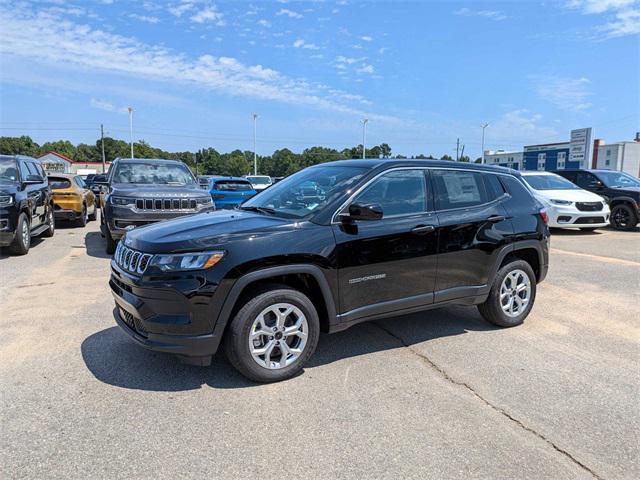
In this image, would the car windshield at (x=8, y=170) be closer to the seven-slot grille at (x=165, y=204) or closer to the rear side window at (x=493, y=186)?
the seven-slot grille at (x=165, y=204)

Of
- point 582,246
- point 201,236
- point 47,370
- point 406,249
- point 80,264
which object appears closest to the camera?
point 201,236

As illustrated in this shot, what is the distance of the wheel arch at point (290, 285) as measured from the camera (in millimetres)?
3441

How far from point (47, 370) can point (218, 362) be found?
1.36 metres

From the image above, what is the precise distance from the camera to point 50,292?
625 cm

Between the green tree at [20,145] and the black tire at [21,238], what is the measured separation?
9986 cm

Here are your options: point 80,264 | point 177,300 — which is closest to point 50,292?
point 80,264

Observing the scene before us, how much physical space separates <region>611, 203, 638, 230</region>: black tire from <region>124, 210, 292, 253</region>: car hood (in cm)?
1339

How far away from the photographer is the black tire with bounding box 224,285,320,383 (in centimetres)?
349

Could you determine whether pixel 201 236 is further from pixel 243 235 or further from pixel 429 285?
pixel 429 285

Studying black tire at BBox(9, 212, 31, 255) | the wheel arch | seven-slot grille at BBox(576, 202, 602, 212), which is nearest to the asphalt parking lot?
the wheel arch

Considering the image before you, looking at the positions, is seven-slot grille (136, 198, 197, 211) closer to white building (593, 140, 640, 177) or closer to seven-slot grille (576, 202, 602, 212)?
seven-slot grille (576, 202, 602, 212)

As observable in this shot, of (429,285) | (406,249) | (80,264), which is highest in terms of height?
(406,249)

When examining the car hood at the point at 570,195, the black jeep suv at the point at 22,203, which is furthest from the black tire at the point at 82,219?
the car hood at the point at 570,195

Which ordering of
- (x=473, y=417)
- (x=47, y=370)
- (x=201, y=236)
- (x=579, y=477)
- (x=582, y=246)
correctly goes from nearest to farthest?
1. (x=579, y=477)
2. (x=473, y=417)
3. (x=201, y=236)
4. (x=47, y=370)
5. (x=582, y=246)
